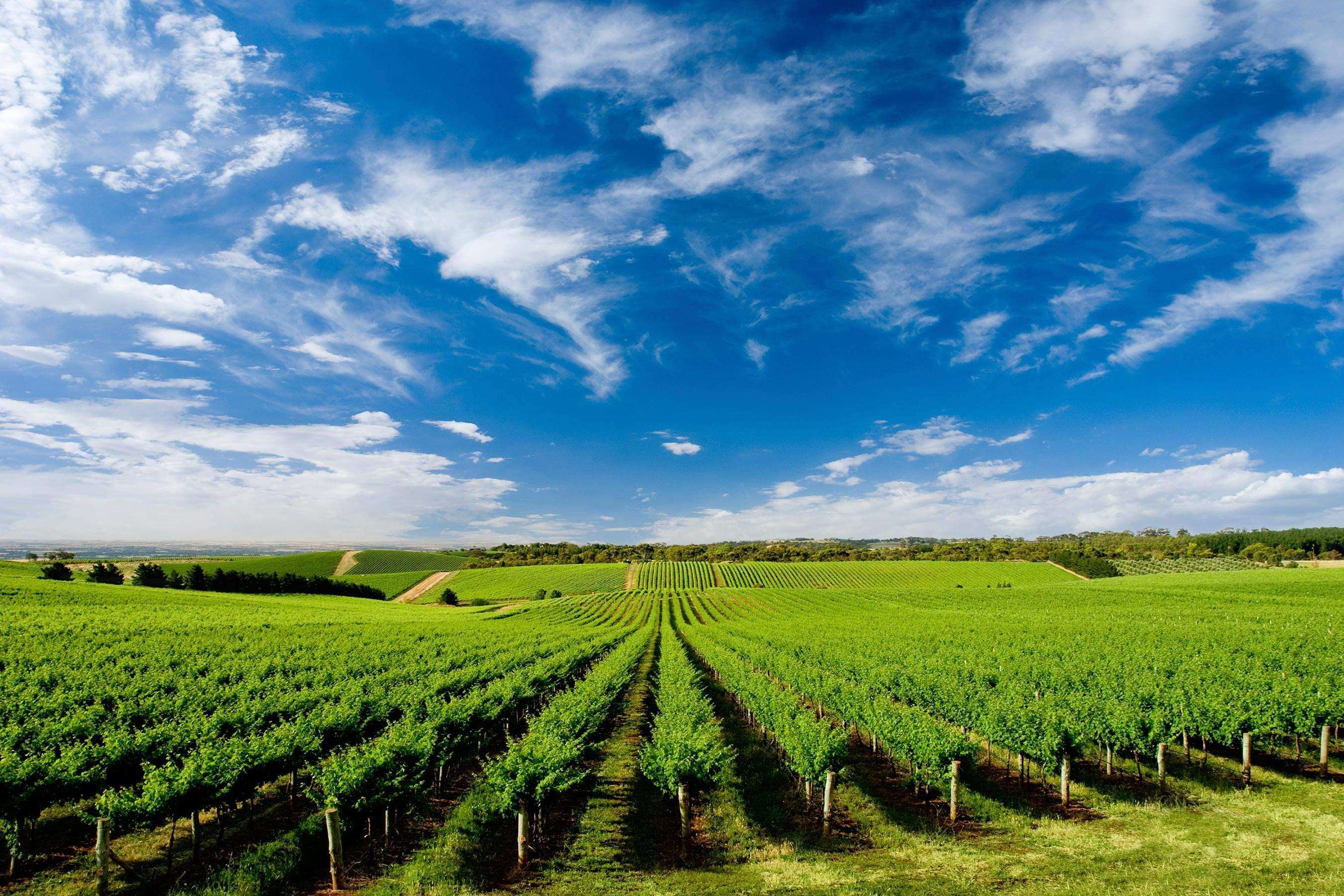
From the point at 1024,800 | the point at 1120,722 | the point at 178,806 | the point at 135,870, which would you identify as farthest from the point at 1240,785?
the point at 135,870

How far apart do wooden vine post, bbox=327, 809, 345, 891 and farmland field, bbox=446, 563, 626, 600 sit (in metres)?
107

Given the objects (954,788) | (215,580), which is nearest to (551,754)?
(954,788)

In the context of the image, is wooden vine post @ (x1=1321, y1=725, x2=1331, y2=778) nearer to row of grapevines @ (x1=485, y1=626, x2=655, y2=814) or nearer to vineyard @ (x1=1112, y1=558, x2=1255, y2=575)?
row of grapevines @ (x1=485, y1=626, x2=655, y2=814)

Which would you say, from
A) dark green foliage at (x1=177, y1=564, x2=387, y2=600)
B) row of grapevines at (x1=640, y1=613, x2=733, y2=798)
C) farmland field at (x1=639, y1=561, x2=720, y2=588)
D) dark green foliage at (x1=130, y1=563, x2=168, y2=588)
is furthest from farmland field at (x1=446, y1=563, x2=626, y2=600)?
row of grapevines at (x1=640, y1=613, x2=733, y2=798)

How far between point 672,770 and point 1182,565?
173744mm

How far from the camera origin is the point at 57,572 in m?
74.0

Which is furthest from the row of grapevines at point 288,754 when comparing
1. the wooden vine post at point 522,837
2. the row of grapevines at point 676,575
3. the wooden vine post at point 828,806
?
the row of grapevines at point 676,575

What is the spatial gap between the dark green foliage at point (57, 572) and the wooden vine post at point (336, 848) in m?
93.8

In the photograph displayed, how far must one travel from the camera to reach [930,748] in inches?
599

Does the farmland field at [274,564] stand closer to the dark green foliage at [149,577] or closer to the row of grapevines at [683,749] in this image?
the dark green foliage at [149,577]

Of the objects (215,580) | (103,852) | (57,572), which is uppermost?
(103,852)

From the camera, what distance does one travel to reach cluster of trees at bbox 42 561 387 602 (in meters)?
83.2

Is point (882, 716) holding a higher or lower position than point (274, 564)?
higher

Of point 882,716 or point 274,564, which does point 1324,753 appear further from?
point 274,564
